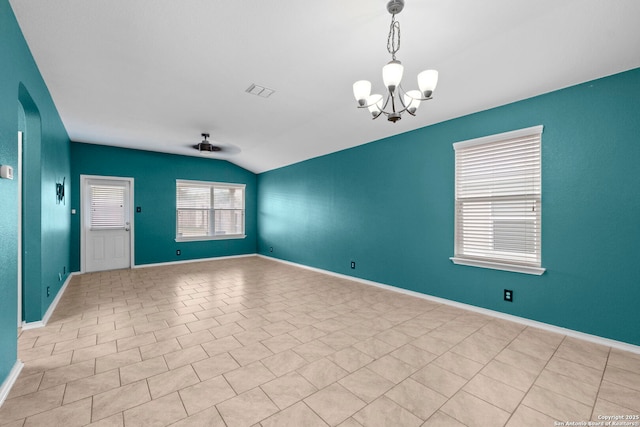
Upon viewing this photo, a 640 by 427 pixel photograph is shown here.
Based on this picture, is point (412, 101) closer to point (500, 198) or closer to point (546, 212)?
point (500, 198)

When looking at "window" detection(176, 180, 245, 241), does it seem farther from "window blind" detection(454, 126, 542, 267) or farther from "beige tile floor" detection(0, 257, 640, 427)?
"window blind" detection(454, 126, 542, 267)

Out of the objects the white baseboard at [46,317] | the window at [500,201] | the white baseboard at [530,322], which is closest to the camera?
the white baseboard at [530,322]

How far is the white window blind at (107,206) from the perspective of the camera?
5723mm

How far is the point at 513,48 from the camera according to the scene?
240 cm

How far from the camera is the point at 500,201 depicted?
128 inches

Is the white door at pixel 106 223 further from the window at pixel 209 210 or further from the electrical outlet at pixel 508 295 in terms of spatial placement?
the electrical outlet at pixel 508 295

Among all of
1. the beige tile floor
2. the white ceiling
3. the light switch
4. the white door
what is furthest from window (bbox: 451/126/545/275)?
the white door

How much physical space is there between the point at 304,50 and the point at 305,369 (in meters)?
2.73

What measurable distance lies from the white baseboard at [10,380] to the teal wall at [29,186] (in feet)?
0.18

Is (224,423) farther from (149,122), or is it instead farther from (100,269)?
(100,269)

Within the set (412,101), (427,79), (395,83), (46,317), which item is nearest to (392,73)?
(395,83)

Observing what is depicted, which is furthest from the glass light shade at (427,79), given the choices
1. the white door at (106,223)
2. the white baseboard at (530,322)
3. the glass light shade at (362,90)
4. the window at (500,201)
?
the white door at (106,223)

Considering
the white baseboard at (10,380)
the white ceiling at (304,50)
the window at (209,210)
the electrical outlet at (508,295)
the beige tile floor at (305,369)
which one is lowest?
the beige tile floor at (305,369)

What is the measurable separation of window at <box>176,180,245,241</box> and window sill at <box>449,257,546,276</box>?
5.76 metres
